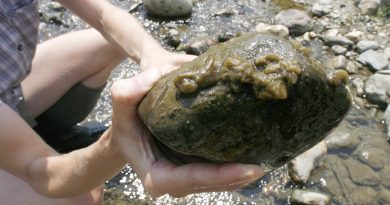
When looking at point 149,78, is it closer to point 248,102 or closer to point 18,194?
point 248,102

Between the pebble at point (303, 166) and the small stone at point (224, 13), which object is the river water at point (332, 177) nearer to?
the pebble at point (303, 166)

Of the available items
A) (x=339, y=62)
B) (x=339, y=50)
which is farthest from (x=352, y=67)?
(x=339, y=50)

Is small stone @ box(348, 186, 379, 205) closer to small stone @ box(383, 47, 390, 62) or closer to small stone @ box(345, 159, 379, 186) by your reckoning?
small stone @ box(345, 159, 379, 186)

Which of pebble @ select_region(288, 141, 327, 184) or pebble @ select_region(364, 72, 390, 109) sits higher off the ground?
pebble @ select_region(288, 141, 327, 184)

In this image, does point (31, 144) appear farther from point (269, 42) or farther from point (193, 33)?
point (193, 33)

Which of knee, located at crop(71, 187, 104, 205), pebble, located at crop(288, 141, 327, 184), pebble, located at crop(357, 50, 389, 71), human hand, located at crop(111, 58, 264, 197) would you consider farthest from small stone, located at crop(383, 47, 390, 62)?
human hand, located at crop(111, 58, 264, 197)
